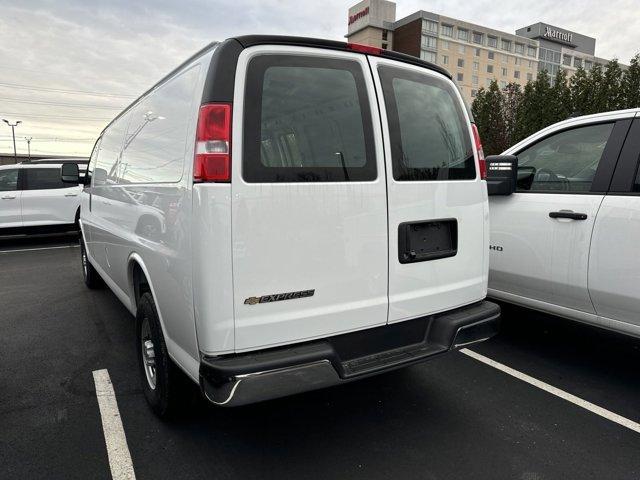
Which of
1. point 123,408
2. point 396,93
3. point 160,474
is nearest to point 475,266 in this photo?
point 396,93

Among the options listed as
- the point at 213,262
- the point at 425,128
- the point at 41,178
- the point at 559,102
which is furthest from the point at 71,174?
the point at 559,102

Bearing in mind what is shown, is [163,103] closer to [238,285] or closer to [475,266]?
[238,285]

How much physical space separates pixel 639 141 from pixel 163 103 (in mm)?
3165

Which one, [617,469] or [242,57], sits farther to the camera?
[617,469]

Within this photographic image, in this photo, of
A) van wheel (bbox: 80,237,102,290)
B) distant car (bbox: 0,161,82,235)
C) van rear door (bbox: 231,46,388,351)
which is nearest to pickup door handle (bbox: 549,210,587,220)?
van rear door (bbox: 231,46,388,351)

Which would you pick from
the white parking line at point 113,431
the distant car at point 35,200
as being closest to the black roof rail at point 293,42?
the white parking line at point 113,431

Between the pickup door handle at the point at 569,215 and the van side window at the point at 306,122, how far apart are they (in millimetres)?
1810

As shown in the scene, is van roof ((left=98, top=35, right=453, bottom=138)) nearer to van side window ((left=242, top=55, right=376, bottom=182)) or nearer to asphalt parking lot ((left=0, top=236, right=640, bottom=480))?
van side window ((left=242, top=55, right=376, bottom=182))

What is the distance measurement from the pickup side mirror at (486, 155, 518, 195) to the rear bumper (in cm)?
116

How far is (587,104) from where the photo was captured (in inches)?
877

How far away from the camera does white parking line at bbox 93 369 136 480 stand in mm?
2445

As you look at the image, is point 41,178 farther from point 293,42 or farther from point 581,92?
point 581,92

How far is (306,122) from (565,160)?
8.21 feet

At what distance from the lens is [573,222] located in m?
3.41
